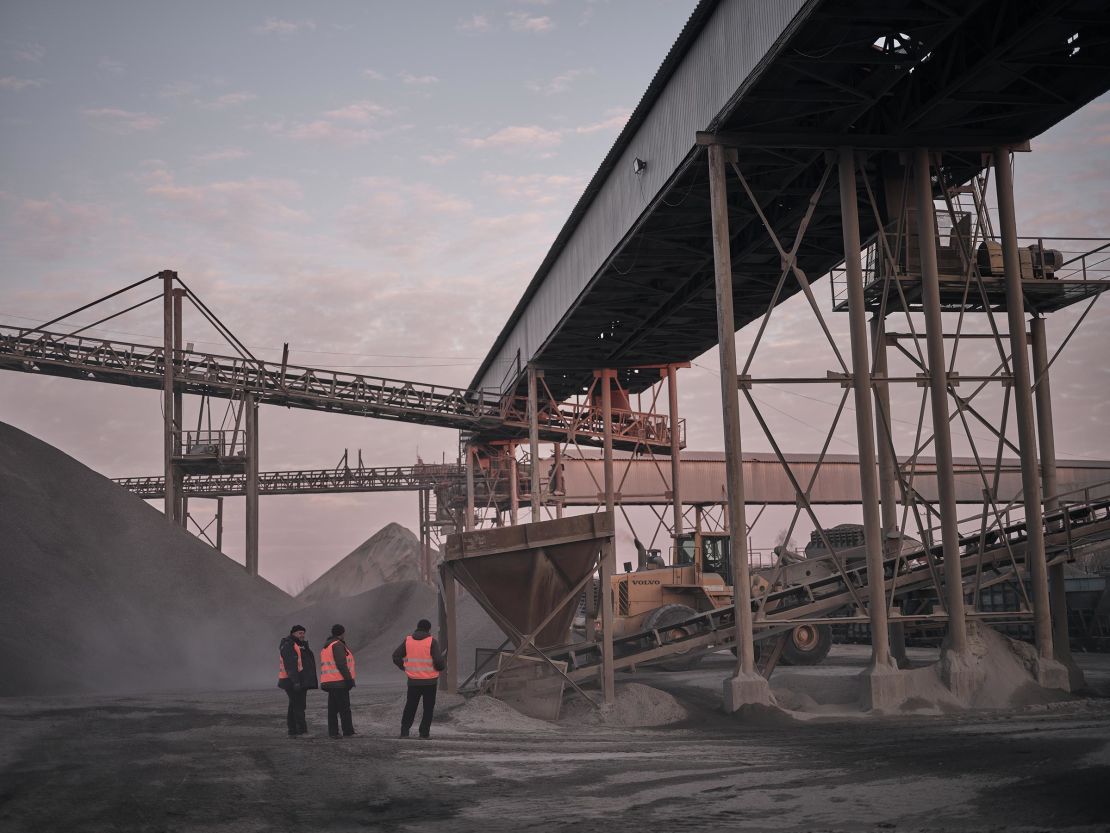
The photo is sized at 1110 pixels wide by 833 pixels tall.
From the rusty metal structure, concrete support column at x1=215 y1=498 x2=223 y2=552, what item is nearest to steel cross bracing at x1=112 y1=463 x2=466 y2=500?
concrete support column at x1=215 y1=498 x2=223 y2=552

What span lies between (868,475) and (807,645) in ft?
25.6

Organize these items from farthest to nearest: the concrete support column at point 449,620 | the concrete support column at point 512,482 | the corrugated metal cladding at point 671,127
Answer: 1. the concrete support column at point 512,482
2. the concrete support column at point 449,620
3. the corrugated metal cladding at point 671,127

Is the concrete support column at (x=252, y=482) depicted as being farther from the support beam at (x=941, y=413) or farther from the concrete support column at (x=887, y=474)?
the support beam at (x=941, y=413)

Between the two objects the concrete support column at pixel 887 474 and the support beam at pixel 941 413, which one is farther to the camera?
the concrete support column at pixel 887 474

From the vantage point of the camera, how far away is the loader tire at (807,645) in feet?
80.0

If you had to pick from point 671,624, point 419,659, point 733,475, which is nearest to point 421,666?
point 419,659

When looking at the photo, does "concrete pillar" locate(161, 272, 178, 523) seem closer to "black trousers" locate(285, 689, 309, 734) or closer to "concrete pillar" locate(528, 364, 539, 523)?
Result: "concrete pillar" locate(528, 364, 539, 523)

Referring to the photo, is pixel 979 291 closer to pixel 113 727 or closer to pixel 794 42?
pixel 794 42

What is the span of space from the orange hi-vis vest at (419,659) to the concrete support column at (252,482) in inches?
934

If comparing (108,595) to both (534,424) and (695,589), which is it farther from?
(695,589)

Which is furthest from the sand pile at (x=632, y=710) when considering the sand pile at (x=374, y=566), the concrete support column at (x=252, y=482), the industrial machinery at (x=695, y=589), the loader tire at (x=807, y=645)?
the sand pile at (x=374, y=566)

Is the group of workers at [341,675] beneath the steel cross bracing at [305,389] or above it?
beneath

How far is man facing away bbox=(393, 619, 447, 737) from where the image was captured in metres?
14.2

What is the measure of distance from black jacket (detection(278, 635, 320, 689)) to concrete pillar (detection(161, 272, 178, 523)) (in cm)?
2226
